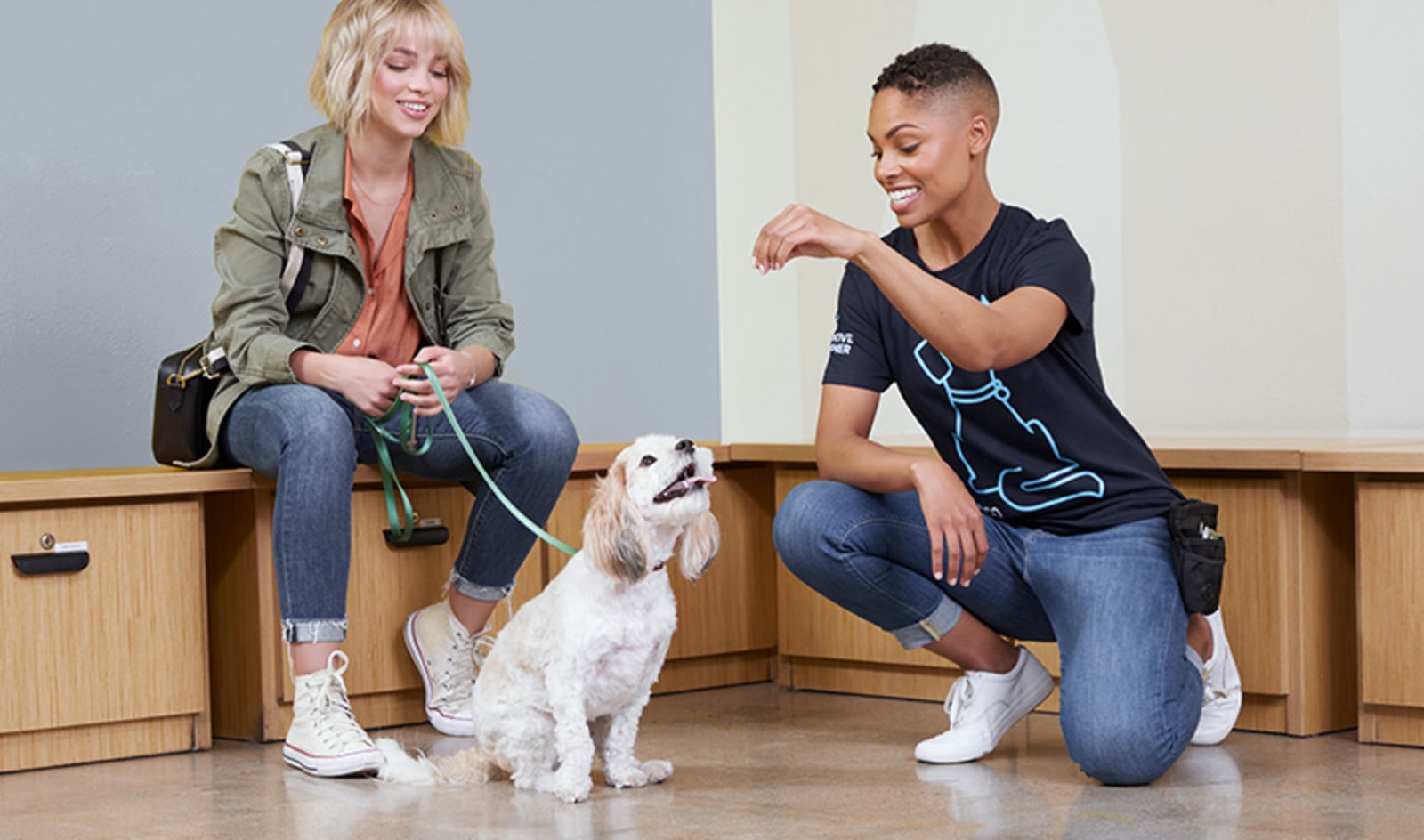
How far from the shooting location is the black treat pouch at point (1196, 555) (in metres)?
2.32

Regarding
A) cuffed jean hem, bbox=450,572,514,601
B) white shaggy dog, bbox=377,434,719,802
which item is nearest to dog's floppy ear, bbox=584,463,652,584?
white shaggy dog, bbox=377,434,719,802

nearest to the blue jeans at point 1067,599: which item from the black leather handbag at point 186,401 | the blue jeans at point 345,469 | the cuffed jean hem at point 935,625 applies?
the cuffed jean hem at point 935,625

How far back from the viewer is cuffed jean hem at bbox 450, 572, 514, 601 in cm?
287

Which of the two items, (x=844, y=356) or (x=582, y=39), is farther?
(x=582, y=39)

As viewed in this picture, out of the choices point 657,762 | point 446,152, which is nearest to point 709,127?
point 446,152

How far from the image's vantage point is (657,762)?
241cm

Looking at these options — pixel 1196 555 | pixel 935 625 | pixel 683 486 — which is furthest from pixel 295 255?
pixel 1196 555

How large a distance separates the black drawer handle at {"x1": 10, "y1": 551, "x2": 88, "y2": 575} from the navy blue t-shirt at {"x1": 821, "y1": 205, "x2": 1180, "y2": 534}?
1.39 meters

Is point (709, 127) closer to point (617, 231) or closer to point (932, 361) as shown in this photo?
point (617, 231)

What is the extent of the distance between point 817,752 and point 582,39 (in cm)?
240

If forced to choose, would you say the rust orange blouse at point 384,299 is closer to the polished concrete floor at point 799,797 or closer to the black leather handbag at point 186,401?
the black leather handbag at point 186,401

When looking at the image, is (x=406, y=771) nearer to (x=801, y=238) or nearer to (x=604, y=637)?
(x=604, y=637)

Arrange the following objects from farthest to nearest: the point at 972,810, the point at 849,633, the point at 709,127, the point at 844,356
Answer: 1. the point at 709,127
2. the point at 849,633
3. the point at 844,356
4. the point at 972,810

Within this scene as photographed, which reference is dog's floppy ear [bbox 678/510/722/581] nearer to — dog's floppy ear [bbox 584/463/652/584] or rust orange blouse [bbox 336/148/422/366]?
dog's floppy ear [bbox 584/463/652/584]
